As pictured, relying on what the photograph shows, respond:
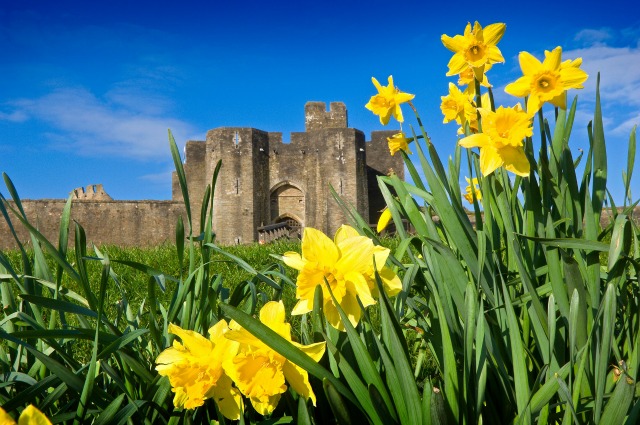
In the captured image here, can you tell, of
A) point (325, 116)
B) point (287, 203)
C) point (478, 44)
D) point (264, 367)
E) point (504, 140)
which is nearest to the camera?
point (264, 367)

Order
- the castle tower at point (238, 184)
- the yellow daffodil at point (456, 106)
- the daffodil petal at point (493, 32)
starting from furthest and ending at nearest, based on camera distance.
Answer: the castle tower at point (238, 184)
the yellow daffodil at point (456, 106)
the daffodil petal at point (493, 32)

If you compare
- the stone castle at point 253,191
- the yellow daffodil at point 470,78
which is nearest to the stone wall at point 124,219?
the stone castle at point 253,191

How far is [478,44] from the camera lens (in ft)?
3.49

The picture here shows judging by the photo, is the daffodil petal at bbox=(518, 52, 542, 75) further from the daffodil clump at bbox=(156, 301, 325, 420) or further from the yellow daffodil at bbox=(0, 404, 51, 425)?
the yellow daffodil at bbox=(0, 404, 51, 425)

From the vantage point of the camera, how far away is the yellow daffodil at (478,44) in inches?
41.8

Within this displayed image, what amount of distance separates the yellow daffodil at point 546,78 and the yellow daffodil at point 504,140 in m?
0.06

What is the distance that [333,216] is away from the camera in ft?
64.8

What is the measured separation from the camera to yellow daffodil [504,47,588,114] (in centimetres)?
A: 96

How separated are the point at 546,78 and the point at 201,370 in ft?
2.36

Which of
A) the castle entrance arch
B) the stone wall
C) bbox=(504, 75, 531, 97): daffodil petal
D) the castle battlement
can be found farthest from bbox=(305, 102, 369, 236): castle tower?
bbox=(504, 75, 531, 97): daffodil petal

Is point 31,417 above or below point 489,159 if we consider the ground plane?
below

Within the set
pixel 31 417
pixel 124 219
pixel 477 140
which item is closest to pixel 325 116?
pixel 124 219

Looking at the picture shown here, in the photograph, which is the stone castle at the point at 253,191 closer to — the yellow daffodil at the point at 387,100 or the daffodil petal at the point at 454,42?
A: the yellow daffodil at the point at 387,100

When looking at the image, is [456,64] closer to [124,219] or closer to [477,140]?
[477,140]
